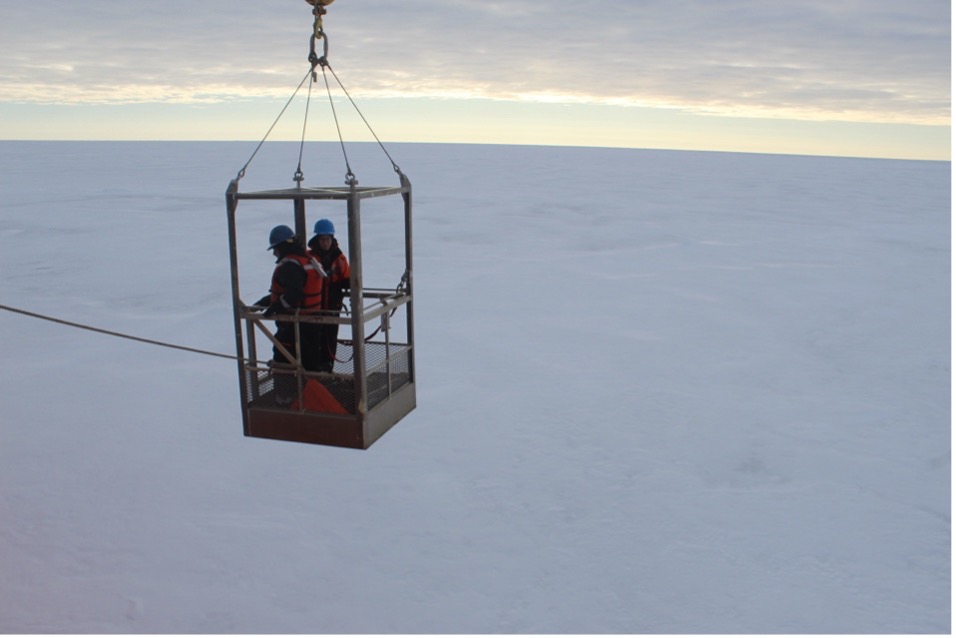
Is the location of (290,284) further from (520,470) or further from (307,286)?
(520,470)

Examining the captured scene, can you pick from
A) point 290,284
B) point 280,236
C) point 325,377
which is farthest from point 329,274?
point 325,377

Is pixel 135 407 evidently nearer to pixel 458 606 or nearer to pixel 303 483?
pixel 303 483

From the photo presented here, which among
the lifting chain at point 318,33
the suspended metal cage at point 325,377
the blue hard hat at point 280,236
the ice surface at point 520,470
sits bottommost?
the ice surface at point 520,470

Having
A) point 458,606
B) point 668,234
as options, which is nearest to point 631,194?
point 668,234

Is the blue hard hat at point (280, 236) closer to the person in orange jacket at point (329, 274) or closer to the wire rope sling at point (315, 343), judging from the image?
the wire rope sling at point (315, 343)

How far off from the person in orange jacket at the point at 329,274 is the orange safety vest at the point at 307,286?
458 millimetres

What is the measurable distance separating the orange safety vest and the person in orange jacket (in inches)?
18.0

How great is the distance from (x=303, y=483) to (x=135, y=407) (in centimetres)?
263

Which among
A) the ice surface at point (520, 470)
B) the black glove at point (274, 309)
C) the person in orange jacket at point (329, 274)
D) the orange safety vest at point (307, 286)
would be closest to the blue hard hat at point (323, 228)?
the person in orange jacket at point (329, 274)

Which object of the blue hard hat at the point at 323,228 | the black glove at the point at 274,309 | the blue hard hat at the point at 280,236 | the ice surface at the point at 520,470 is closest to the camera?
the black glove at the point at 274,309

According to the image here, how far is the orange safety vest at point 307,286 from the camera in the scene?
15.9ft

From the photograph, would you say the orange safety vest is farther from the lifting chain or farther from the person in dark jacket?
the lifting chain

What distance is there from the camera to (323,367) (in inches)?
217

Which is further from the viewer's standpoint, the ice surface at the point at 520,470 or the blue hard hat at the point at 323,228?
the blue hard hat at the point at 323,228
